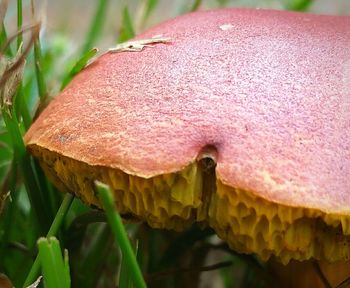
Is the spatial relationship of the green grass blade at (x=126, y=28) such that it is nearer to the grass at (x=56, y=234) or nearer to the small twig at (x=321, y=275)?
the grass at (x=56, y=234)

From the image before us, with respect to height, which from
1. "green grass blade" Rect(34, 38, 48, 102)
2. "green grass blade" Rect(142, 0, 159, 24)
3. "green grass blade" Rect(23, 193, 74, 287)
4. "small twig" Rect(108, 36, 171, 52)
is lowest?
"green grass blade" Rect(23, 193, 74, 287)

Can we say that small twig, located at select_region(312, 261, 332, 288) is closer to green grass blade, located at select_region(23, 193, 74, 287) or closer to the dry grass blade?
green grass blade, located at select_region(23, 193, 74, 287)

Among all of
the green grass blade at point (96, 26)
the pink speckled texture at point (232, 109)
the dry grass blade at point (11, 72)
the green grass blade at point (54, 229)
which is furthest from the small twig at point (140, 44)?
the green grass blade at point (96, 26)

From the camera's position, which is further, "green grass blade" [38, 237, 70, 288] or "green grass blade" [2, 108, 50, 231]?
"green grass blade" [2, 108, 50, 231]

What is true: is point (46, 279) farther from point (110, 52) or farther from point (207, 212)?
point (110, 52)

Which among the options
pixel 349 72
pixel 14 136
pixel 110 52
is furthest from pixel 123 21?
pixel 349 72

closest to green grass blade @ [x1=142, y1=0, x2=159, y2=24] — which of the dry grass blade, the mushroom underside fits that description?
the dry grass blade

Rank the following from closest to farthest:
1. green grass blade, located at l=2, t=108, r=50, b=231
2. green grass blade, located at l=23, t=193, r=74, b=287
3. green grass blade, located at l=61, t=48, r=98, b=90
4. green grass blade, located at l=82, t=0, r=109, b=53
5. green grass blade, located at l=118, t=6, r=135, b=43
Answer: green grass blade, located at l=23, t=193, r=74, b=287
green grass blade, located at l=2, t=108, r=50, b=231
green grass blade, located at l=61, t=48, r=98, b=90
green grass blade, located at l=118, t=6, r=135, b=43
green grass blade, located at l=82, t=0, r=109, b=53
